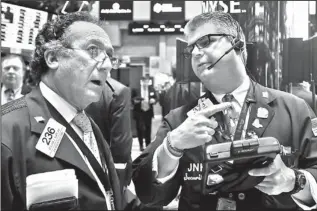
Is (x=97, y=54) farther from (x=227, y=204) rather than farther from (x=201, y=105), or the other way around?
(x=227, y=204)

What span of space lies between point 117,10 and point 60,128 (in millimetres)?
505

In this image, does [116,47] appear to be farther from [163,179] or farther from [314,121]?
[314,121]

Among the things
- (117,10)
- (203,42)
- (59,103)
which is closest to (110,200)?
(59,103)

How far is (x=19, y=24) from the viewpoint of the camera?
1.33 meters

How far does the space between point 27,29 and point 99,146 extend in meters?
0.47

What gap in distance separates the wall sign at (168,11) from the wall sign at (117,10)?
0.28ft

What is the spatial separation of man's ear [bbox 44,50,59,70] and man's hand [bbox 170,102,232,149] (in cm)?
42

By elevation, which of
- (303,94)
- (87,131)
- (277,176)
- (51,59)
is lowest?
(277,176)

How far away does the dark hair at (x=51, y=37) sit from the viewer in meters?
1.13

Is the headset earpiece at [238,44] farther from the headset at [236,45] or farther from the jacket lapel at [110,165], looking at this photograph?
the jacket lapel at [110,165]

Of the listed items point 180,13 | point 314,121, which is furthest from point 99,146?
point 314,121

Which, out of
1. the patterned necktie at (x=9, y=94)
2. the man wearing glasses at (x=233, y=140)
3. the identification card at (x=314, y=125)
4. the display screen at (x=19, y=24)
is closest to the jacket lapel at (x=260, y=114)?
the man wearing glasses at (x=233, y=140)

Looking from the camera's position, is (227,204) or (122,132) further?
(122,132)

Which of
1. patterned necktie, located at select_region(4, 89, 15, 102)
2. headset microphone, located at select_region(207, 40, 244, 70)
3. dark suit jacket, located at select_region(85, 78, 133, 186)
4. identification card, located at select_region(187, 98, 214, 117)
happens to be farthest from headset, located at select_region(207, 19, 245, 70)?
patterned necktie, located at select_region(4, 89, 15, 102)
